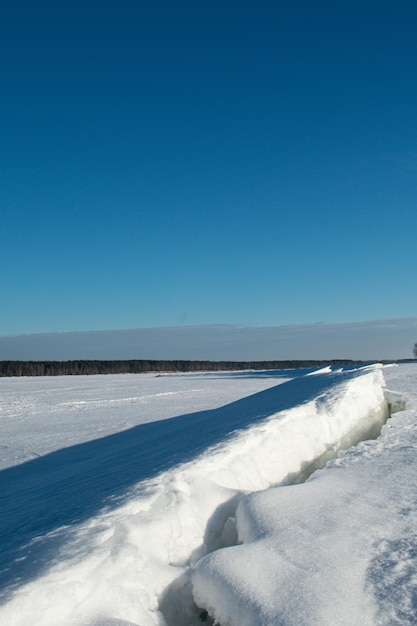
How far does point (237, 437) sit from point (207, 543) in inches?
50.6

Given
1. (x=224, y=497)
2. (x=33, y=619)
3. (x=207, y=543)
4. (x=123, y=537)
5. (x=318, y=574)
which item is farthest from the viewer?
(x=224, y=497)

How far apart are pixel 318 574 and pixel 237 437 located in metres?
1.77

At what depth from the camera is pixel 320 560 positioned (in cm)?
217

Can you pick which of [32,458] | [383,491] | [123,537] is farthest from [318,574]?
[32,458]

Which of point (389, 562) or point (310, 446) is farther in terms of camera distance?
point (310, 446)

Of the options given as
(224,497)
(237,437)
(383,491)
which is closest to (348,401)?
(237,437)

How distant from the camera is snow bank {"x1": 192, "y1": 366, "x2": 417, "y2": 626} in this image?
183 centimetres

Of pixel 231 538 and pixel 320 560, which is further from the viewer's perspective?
pixel 231 538

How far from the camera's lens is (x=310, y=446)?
4242 mm

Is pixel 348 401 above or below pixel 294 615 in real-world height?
above

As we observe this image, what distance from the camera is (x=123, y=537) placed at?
7.45ft

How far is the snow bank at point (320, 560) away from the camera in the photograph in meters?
1.83

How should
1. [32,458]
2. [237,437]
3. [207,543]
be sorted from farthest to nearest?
[32,458] < [237,437] < [207,543]

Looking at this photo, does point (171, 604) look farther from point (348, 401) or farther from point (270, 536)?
point (348, 401)
